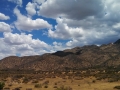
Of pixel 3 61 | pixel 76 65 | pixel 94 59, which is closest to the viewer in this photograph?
pixel 76 65

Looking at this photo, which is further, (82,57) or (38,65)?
(82,57)

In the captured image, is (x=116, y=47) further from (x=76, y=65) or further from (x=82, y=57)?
(x=76, y=65)

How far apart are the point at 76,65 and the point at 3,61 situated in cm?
6568

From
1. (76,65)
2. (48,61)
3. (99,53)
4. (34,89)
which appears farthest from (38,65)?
(34,89)

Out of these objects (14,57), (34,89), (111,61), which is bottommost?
(34,89)

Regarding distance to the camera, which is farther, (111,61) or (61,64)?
(61,64)

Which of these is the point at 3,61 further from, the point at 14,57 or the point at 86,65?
the point at 86,65

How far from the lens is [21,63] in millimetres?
160250

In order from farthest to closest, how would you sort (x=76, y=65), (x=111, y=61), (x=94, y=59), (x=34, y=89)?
(x=94, y=59) → (x=76, y=65) → (x=111, y=61) → (x=34, y=89)

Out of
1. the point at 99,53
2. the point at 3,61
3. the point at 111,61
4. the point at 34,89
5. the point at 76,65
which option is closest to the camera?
the point at 34,89

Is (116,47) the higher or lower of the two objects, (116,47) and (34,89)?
the higher

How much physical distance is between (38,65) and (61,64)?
48.8 feet

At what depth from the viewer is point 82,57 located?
472ft

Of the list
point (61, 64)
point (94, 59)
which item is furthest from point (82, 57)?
point (61, 64)
